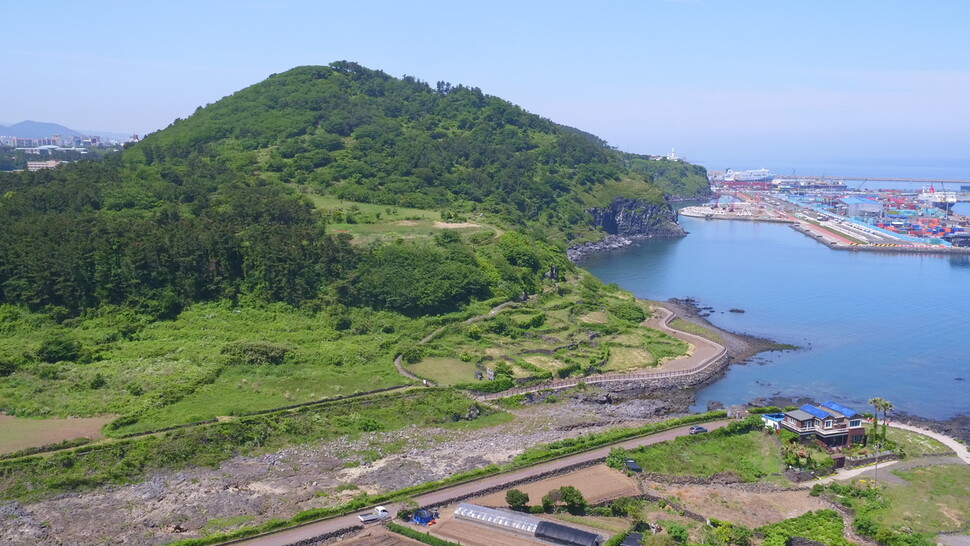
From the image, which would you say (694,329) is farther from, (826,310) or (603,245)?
(603,245)

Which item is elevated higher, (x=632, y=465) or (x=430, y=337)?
(x=430, y=337)

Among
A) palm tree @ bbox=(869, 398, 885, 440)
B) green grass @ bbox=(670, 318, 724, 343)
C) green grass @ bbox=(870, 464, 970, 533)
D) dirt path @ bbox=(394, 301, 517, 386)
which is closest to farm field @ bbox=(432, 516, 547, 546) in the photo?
green grass @ bbox=(870, 464, 970, 533)

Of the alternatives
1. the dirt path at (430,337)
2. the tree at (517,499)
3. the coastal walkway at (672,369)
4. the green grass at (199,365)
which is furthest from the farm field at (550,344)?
the tree at (517,499)

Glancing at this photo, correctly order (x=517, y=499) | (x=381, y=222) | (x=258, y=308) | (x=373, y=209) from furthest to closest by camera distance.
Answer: (x=373, y=209)
(x=381, y=222)
(x=258, y=308)
(x=517, y=499)

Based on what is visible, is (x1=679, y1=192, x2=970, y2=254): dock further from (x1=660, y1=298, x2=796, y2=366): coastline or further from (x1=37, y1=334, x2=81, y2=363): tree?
(x1=37, y1=334, x2=81, y2=363): tree

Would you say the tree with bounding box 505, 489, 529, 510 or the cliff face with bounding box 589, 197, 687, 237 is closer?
the tree with bounding box 505, 489, 529, 510

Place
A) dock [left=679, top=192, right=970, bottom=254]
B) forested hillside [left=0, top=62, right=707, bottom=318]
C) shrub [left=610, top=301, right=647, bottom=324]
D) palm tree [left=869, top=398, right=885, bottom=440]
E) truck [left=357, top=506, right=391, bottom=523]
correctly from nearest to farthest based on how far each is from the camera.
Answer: truck [left=357, top=506, right=391, bottom=523], palm tree [left=869, top=398, right=885, bottom=440], forested hillside [left=0, top=62, right=707, bottom=318], shrub [left=610, top=301, right=647, bottom=324], dock [left=679, top=192, right=970, bottom=254]

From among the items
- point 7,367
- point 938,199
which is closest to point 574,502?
point 7,367
